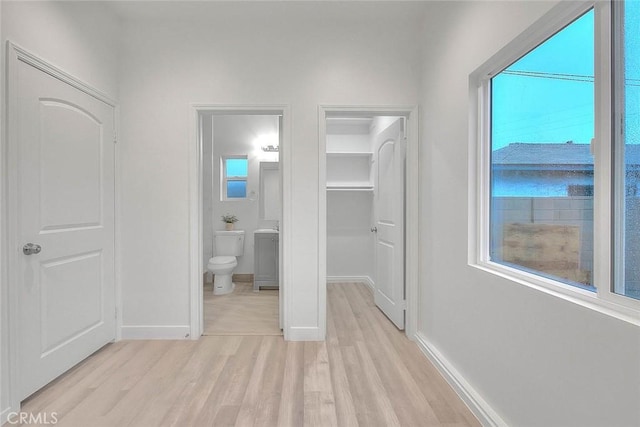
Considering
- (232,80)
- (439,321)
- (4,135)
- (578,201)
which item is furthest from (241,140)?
(578,201)

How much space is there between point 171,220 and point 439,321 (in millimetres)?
2245

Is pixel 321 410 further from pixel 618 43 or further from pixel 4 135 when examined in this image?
pixel 4 135

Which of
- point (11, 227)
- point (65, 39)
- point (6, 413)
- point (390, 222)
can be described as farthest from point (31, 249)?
point (390, 222)

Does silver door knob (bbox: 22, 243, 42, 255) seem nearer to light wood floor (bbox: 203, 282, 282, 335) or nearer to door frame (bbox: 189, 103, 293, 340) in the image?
door frame (bbox: 189, 103, 293, 340)

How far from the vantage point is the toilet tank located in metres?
4.41

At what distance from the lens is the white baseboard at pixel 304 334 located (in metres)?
2.62

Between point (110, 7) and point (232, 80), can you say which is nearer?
point (110, 7)

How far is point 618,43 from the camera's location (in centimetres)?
107

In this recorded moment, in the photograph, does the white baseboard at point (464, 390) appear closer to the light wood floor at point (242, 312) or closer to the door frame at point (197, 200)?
the door frame at point (197, 200)

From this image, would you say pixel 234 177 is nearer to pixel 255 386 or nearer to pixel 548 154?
pixel 255 386

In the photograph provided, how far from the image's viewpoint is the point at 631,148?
104 cm

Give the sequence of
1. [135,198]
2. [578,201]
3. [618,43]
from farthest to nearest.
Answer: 1. [135,198]
2. [578,201]
3. [618,43]

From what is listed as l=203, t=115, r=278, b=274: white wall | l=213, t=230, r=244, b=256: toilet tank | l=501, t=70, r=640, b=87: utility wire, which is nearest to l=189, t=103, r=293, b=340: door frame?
l=501, t=70, r=640, b=87: utility wire

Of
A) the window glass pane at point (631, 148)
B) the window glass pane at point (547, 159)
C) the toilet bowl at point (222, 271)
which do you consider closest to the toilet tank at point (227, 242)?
the toilet bowl at point (222, 271)
